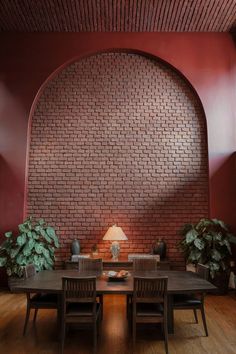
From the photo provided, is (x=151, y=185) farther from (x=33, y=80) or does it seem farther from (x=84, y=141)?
(x=33, y=80)

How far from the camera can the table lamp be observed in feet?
18.7

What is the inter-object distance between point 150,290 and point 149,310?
0.89 feet

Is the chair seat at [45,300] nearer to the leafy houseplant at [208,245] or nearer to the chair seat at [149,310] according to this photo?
the chair seat at [149,310]

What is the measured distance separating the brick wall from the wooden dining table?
6.83 feet

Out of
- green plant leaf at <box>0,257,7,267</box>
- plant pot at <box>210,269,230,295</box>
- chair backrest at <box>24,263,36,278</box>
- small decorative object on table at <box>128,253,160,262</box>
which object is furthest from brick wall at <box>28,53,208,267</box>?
chair backrest at <box>24,263,36,278</box>

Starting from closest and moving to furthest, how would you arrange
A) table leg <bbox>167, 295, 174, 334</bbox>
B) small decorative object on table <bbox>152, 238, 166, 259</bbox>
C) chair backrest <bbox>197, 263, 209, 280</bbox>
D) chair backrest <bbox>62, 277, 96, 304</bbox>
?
chair backrest <bbox>62, 277, 96, 304</bbox>
table leg <bbox>167, 295, 174, 334</bbox>
chair backrest <bbox>197, 263, 209, 280</bbox>
small decorative object on table <bbox>152, 238, 166, 259</bbox>

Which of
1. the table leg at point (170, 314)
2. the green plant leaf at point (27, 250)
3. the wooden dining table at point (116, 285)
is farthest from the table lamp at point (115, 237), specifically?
the table leg at point (170, 314)

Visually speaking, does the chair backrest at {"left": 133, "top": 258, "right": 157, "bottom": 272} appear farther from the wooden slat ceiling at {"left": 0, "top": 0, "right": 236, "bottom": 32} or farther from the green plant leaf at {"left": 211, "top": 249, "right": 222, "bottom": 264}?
the wooden slat ceiling at {"left": 0, "top": 0, "right": 236, "bottom": 32}

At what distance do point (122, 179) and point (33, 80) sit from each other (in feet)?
8.90

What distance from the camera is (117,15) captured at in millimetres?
6184

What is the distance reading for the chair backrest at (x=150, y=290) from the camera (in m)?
3.29

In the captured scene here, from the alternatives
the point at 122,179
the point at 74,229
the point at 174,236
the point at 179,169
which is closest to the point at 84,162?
the point at 122,179

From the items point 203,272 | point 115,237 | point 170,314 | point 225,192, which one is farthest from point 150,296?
point 225,192

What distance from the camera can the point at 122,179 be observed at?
6.43 m
